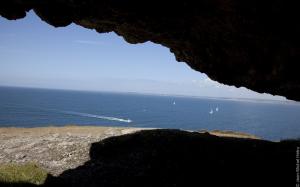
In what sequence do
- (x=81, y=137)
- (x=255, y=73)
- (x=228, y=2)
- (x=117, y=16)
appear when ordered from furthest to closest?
1. (x=81, y=137)
2. (x=255, y=73)
3. (x=117, y=16)
4. (x=228, y=2)

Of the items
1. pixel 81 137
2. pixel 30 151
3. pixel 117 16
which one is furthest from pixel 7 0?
pixel 81 137

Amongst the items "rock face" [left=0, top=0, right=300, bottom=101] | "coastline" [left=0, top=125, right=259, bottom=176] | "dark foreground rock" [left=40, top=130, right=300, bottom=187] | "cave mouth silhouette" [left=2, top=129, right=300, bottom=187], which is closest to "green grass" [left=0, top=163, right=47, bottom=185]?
"cave mouth silhouette" [left=2, top=129, right=300, bottom=187]

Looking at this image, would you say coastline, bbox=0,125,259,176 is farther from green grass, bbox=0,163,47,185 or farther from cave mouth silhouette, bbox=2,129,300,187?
green grass, bbox=0,163,47,185

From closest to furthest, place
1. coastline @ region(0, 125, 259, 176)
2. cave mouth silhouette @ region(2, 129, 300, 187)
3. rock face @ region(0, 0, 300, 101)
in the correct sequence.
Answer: rock face @ region(0, 0, 300, 101), cave mouth silhouette @ region(2, 129, 300, 187), coastline @ region(0, 125, 259, 176)

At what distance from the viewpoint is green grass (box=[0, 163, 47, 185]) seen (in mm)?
18200

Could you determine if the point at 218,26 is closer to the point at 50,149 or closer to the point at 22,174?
the point at 22,174

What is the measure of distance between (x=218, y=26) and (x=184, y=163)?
28.9 ft

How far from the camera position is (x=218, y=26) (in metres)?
20.3

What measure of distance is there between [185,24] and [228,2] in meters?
4.82

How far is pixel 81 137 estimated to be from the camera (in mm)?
29719

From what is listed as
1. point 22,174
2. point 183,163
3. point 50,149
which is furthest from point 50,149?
point 183,163

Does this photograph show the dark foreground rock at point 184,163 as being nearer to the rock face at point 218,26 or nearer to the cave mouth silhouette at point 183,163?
the cave mouth silhouette at point 183,163

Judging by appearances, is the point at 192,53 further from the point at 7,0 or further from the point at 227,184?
the point at 7,0

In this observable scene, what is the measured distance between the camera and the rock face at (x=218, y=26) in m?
17.3
